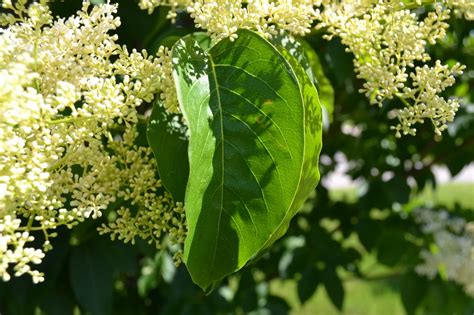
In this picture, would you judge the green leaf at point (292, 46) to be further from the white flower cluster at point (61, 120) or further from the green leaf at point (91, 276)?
the green leaf at point (91, 276)

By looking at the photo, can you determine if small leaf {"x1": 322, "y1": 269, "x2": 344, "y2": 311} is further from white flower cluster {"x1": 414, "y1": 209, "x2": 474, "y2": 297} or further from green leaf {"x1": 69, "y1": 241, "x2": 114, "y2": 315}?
green leaf {"x1": 69, "y1": 241, "x2": 114, "y2": 315}

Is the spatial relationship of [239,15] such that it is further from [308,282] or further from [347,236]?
[347,236]

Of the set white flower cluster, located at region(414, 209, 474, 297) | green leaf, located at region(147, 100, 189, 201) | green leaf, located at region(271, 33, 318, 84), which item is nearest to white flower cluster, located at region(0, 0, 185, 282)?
green leaf, located at region(147, 100, 189, 201)

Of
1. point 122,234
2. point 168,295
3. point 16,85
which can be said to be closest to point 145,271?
point 168,295

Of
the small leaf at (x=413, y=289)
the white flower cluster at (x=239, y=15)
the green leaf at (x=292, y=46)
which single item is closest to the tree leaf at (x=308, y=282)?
the small leaf at (x=413, y=289)

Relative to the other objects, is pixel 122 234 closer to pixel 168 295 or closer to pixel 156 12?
pixel 156 12
